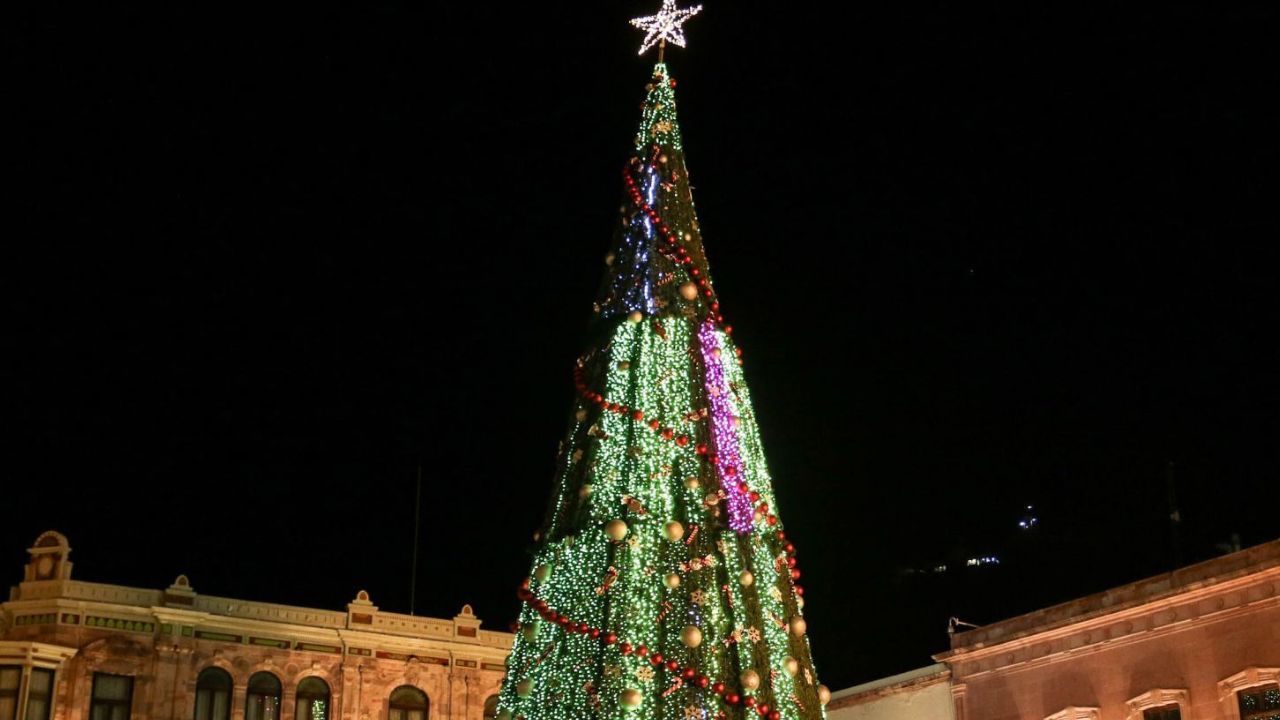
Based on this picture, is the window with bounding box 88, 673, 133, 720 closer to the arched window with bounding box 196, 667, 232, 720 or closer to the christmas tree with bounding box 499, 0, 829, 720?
the arched window with bounding box 196, 667, 232, 720

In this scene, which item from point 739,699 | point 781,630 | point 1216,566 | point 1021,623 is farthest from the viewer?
point 1021,623

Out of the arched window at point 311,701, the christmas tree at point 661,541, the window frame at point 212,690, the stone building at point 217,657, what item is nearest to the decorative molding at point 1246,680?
the christmas tree at point 661,541

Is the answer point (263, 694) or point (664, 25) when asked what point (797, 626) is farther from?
point (263, 694)

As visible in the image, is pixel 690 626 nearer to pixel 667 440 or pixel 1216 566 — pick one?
pixel 667 440

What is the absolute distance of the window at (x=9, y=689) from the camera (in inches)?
988

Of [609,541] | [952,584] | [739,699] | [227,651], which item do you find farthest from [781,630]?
[952,584]

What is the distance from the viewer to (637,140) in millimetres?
13820

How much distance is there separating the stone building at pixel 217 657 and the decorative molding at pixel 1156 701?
527 inches

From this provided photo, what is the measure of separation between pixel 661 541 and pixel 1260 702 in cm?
1508

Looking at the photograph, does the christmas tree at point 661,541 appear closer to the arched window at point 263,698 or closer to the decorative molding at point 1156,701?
the decorative molding at point 1156,701

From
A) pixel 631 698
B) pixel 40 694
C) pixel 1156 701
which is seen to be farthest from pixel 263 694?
pixel 631 698

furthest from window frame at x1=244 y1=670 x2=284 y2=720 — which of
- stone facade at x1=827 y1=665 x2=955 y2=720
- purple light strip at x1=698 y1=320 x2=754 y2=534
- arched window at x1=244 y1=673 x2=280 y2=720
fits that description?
purple light strip at x1=698 y1=320 x2=754 y2=534

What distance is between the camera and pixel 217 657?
2772 centimetres

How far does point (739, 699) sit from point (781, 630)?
968 mm
